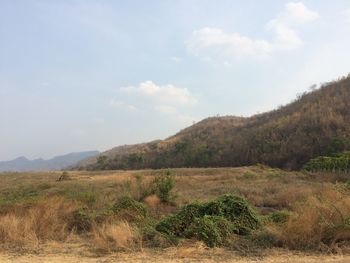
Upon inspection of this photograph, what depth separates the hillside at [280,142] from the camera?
4412 centimetres

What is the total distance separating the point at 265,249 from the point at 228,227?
1061 mm

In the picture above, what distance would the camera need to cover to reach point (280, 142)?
48031 millimetres

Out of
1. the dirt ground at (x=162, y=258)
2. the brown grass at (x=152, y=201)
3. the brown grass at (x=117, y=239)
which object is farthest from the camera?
the brown grass at (x=152, y=201)

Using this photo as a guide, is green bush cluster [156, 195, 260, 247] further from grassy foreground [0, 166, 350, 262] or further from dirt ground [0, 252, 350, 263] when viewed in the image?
dirt ground [0, 252, 350, 263]

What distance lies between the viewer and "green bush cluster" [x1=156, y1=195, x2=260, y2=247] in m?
8.98

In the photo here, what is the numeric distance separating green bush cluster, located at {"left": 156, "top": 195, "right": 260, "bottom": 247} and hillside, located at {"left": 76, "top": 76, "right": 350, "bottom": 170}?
103 ft

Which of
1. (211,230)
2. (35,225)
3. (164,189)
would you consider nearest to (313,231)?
(211,230)

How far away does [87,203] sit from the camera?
14523mm

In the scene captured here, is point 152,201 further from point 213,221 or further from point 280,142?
point 280,142

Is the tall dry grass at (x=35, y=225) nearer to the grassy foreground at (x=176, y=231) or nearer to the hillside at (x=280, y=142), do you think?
the grassy foreground at (x=176, y=231)

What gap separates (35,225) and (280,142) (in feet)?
132

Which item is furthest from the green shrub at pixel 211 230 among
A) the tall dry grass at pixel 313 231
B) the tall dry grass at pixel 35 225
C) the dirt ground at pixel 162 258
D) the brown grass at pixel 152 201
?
the brown grass at pixel 152 201

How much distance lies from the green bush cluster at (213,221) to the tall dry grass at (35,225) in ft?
8.43

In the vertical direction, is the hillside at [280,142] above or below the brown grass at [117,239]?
above
